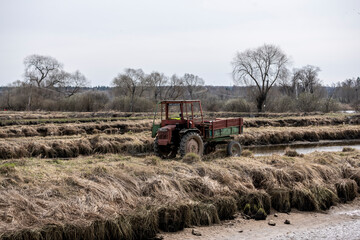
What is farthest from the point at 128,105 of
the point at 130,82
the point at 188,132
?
the point at 188,132

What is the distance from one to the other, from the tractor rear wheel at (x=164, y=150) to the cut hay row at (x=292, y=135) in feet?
32.8

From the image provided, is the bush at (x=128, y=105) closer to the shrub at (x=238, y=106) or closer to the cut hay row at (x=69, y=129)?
the shrub at (x=238, y=106)

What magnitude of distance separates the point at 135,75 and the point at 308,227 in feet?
175

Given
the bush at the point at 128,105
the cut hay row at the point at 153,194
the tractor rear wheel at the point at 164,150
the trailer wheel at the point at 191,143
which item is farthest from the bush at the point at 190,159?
the bush at the point at 128,105

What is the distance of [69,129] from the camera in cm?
2494

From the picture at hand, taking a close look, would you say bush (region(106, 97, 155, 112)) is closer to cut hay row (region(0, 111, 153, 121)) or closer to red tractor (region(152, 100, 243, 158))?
cut hay row (region(0, 111, 153, 121))

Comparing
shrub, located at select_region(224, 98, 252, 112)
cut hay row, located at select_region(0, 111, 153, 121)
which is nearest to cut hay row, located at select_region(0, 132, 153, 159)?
cut hay row, located at select_region(0, 111, 153, 121)

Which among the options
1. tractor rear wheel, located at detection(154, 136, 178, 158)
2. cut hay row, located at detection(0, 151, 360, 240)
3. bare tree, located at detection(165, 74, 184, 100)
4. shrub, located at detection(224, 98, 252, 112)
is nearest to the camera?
cut hay row, located at detection(0, 151, 360, 240)

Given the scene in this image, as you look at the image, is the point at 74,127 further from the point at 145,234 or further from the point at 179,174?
the point at 145,234

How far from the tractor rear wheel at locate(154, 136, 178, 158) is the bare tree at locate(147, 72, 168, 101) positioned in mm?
47640

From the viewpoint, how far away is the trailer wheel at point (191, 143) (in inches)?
541

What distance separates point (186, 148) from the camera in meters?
13.8

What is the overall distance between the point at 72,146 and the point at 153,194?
10.3m

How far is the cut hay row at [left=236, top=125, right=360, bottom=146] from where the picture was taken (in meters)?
25.1
